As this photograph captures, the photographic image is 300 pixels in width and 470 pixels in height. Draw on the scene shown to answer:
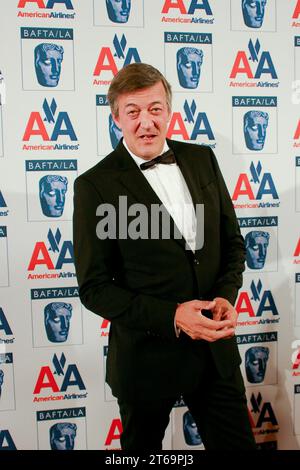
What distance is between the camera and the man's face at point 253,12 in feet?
8.01

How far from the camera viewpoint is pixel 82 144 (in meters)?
2.35

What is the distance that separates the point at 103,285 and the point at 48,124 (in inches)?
38.5

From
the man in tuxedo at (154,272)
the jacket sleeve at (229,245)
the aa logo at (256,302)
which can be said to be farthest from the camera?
the aa logo at (256,302)

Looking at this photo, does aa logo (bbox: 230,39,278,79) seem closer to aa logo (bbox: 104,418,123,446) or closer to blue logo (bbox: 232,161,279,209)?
blue logo (bbox: 232,161,279,209)

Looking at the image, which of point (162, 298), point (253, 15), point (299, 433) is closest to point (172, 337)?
point (162, 298)

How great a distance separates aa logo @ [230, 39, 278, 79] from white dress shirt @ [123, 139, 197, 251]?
0.89 meters

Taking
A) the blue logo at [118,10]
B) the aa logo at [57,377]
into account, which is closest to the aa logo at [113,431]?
the aa logo at [57,377]

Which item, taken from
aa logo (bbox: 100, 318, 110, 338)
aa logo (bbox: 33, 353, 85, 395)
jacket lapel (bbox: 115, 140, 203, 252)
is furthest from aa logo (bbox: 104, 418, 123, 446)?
jacket lapel (bbox: 115, 140, 203, 252)

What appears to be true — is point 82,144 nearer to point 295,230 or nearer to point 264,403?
point 295,230

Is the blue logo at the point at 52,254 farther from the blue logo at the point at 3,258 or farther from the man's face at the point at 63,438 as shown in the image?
the man's face at the point at 63,438

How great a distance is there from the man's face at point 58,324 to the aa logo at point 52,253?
21 cm

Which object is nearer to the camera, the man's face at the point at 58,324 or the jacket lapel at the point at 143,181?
the jacket lapel at the point at 143,181

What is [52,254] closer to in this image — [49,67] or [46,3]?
[49,67]

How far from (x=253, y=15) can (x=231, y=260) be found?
134 cm
